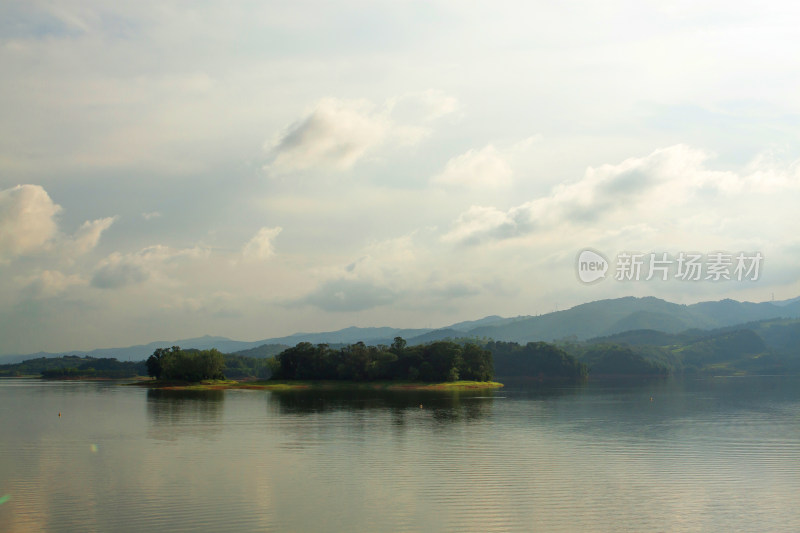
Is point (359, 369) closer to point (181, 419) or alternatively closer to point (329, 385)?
point (329, 385)

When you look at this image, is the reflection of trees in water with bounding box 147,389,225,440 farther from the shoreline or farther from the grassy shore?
the grassy shore

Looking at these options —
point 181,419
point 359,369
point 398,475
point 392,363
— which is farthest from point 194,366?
point 398,475

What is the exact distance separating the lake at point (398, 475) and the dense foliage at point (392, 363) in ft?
316

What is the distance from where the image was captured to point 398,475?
1492 inches

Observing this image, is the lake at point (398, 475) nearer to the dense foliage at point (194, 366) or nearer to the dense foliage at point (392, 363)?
the dense foliage at point (392, 363)

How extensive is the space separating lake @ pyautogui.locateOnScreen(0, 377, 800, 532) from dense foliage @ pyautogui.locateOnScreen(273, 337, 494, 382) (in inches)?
3789

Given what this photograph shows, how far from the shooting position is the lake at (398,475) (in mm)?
28031

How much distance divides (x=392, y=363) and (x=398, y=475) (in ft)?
448

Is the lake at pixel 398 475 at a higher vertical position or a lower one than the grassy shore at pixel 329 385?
higher

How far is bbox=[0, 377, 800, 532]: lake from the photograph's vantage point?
92.0ft

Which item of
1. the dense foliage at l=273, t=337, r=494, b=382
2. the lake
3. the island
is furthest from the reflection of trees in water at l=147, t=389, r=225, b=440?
the dense foliage at l=273, t=337, r=494, b=382

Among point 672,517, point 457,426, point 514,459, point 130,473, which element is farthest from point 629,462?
point 130,473

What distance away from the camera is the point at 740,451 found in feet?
159

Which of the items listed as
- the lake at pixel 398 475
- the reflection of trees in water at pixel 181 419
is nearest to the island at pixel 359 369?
the reflection of trees in water at pixel 181 419
